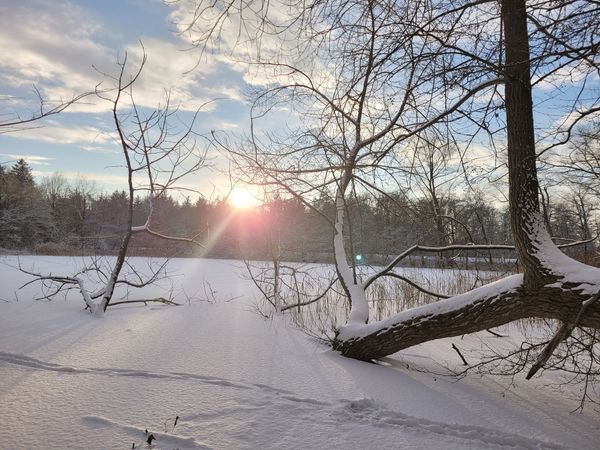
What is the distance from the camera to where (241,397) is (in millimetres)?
2240

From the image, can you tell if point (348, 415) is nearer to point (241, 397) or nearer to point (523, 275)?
point (241, 397)

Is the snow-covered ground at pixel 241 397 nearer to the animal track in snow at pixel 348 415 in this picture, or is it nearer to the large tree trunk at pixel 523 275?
the animal track in snow at pixel 348 415

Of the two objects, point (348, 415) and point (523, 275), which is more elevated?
point (523, 275)

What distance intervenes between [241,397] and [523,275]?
2.02m

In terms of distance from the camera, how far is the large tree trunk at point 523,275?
238 cm

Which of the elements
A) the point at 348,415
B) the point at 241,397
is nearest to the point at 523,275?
the point at 348,415

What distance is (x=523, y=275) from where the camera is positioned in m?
2.60

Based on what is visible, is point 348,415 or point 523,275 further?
point 523,275

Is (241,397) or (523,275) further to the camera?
(523,275)

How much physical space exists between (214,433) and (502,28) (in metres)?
3.53

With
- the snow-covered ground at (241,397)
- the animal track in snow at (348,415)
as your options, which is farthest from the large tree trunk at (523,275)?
the animal track in snow at (348,415)

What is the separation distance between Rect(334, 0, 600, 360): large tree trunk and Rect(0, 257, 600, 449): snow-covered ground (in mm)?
501

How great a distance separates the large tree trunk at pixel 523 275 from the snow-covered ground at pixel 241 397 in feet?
1.64

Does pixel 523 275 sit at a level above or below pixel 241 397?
above
